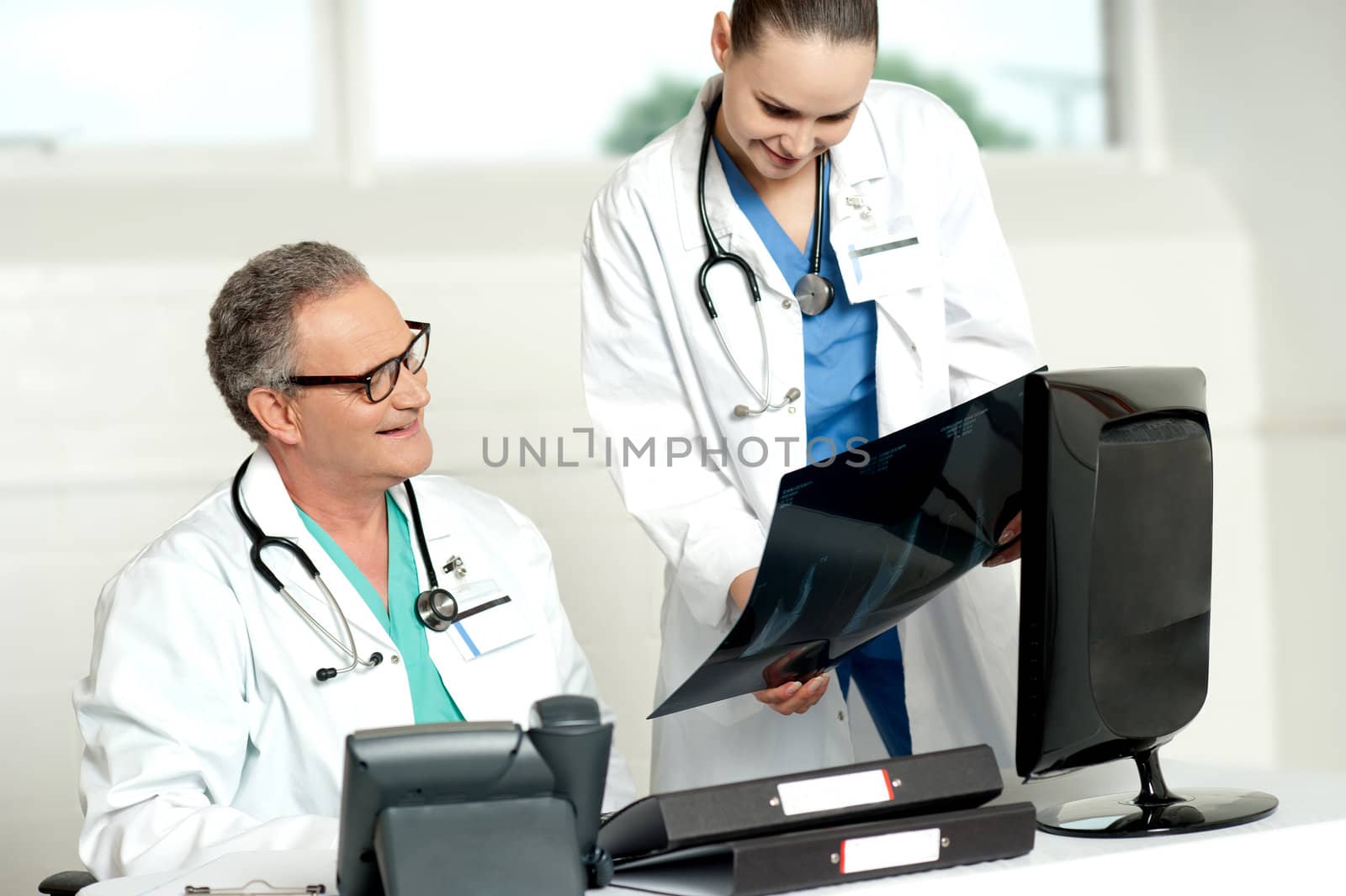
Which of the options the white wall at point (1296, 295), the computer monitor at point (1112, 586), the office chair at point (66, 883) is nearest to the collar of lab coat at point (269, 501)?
the office chair at point (66, 883)

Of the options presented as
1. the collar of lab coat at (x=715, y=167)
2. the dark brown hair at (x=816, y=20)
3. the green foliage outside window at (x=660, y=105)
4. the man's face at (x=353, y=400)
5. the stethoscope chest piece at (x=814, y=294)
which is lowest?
the man's face at (x=353, y=400)

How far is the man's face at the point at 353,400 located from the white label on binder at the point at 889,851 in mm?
868

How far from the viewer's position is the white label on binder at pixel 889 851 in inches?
38.3

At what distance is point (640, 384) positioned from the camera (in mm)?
1772

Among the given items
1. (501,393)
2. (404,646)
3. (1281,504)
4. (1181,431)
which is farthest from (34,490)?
(1281,504)

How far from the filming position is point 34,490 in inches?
106

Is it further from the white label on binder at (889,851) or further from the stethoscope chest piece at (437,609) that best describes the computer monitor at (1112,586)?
the stethoscope chest piece at (437,609)

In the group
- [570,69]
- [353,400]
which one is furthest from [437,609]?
[570,69]

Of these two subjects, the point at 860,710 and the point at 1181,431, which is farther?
the point at 860,710

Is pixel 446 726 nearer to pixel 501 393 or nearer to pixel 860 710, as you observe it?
pixel 860 710

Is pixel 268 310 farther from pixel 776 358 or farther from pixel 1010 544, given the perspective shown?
pixel 1010 544

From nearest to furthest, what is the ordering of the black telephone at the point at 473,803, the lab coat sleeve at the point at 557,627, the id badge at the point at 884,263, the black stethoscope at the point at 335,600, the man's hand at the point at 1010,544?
1. the black telephone at the point at 473,803
2. the man's hand at the point at 1010,544
3. the black stethoscope at the point at 335,600
4. the id badge at the point at 884,263
5. the lab coat sleeve at the point at 557,627

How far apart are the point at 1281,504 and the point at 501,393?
5.84 ft

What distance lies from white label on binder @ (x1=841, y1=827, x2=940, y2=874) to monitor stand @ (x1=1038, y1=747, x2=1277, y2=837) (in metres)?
0.18
